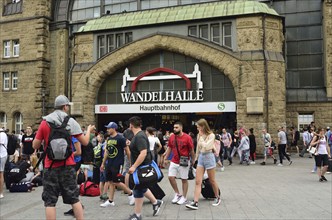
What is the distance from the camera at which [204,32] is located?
2177 centimetres

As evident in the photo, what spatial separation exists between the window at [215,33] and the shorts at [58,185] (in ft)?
58.2

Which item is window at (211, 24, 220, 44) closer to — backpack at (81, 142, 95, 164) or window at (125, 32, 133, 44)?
window at (125, 32, 133, 44)

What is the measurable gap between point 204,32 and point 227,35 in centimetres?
149

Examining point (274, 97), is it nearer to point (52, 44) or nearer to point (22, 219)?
point (22, 219)

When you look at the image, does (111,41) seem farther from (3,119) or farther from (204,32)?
(3,119)

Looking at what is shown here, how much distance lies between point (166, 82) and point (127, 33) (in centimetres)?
426

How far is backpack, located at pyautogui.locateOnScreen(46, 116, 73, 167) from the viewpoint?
471 centimetres

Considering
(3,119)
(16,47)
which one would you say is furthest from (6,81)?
(3,119)

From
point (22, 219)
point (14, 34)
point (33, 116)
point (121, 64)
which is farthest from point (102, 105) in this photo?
point (22, 219)

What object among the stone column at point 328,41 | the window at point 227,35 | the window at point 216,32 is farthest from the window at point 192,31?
the stone column at point 328,41

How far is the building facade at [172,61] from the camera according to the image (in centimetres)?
2019

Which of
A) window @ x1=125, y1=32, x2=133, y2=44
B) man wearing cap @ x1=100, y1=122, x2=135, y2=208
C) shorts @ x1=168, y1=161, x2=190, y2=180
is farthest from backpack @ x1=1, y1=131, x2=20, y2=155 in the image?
window @ x1=125, y1=32, x2=133, y2=44

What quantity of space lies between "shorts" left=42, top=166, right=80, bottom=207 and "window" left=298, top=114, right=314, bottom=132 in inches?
835

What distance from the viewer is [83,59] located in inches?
950
